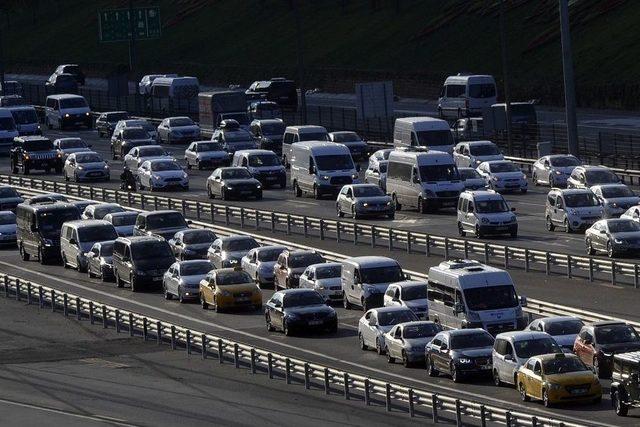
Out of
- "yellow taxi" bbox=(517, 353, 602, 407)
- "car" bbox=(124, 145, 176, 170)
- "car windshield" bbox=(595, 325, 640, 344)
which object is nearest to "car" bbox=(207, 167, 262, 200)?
"car" bbox=(124, 145, 176, 170)

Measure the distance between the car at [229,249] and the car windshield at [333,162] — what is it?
16.4 m

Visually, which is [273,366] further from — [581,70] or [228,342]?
[581,70]

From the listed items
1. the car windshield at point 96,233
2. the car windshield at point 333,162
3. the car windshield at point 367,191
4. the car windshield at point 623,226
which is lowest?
the car windshield at point 623,226

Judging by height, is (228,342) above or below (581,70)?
below

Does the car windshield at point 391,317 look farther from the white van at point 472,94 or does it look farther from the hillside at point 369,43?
the hillside at point 369,43

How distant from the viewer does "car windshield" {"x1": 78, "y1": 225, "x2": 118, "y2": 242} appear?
62.4 meters

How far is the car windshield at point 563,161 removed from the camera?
77.2 m

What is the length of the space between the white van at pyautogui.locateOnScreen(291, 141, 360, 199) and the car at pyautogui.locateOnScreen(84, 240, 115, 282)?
660 inches

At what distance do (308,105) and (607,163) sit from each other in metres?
40.6

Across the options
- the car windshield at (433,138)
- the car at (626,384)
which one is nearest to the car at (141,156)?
the car windshield at (433,138)

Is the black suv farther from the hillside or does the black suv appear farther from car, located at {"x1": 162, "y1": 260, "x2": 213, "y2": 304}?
car, located at {"x1": 162, "y1": 260, "x2": 213, "y2": 304}

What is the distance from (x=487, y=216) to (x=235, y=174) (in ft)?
58.1

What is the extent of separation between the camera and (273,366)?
43.8 m

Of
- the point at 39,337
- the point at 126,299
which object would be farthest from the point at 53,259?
the point at 39,337
